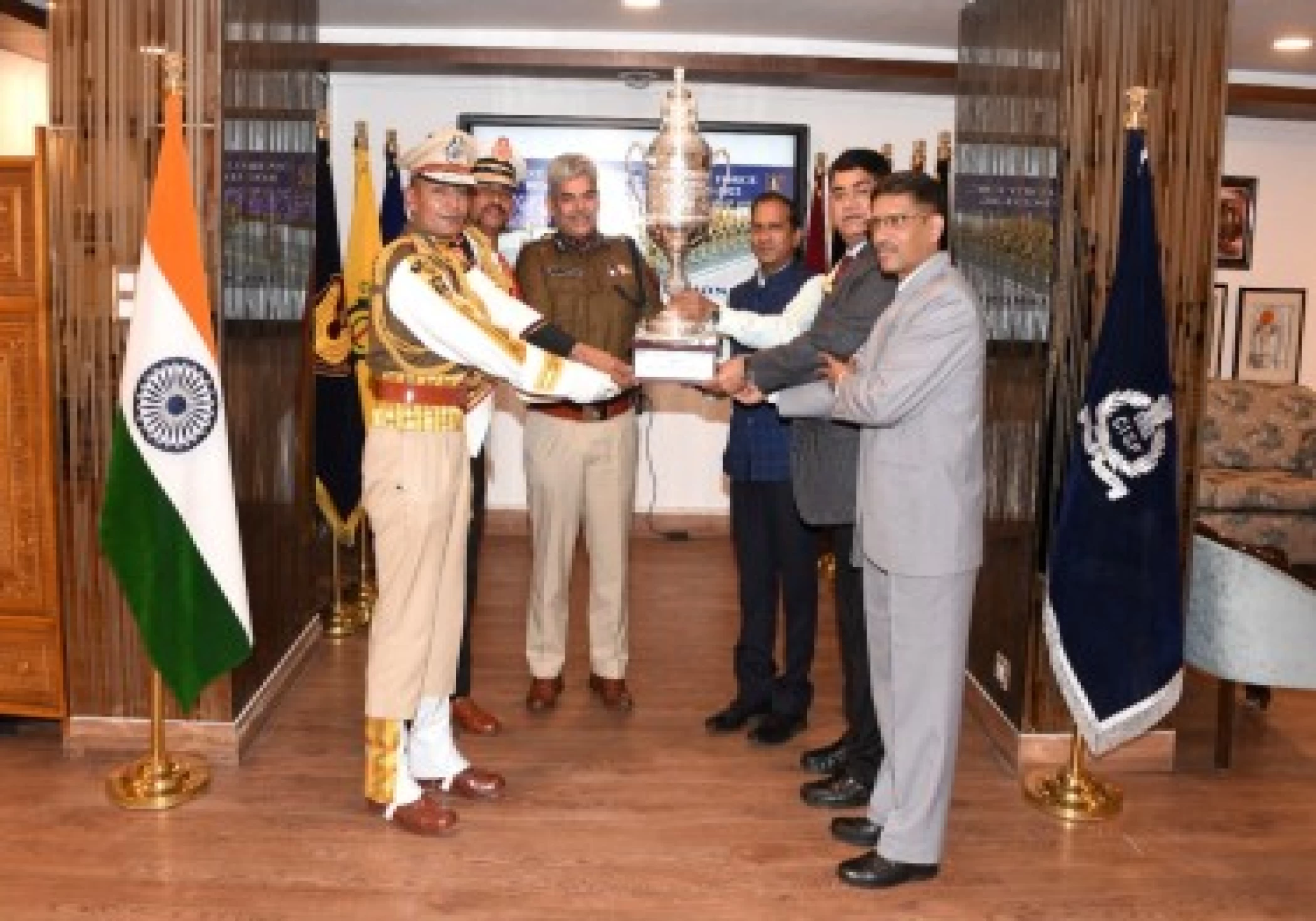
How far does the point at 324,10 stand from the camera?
19.4ft

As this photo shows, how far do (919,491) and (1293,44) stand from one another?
4310mm

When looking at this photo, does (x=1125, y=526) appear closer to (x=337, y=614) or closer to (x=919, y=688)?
(x=919, y=688)

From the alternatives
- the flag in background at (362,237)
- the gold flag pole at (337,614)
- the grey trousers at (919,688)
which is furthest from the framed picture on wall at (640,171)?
the grey trousers at (919,688)

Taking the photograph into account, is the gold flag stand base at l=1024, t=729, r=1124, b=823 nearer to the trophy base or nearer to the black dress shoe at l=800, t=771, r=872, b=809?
the black dress shoe at l=800, t=771, r=872, b=809

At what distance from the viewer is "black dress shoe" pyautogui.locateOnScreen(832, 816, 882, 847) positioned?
3.36m

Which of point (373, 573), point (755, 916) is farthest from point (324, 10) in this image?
point (755, 916)

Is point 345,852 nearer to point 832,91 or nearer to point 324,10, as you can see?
point 324,10

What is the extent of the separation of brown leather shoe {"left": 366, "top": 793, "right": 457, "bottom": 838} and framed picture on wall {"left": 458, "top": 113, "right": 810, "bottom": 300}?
3.99m

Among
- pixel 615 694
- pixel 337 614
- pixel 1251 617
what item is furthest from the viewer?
pixel 337 614

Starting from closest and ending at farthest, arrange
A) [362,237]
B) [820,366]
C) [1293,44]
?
[820,366], [362,237], [1293,44]

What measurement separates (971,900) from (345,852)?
1.50 metres

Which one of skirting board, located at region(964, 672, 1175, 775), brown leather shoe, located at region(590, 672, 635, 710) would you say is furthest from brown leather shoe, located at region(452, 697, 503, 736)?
skirting board, located at region(964, 672, 1175, 775)

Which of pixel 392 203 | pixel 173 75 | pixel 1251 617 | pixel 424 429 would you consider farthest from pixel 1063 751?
pixel 392 203

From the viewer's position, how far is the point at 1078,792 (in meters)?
3.60
